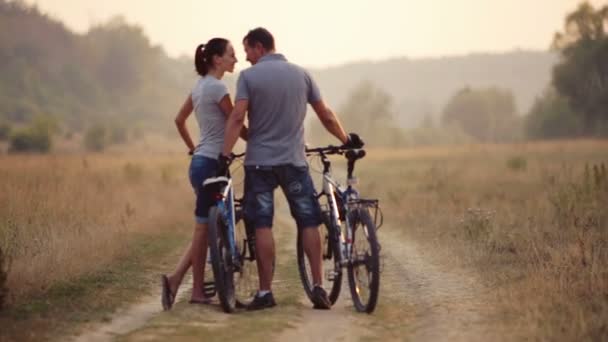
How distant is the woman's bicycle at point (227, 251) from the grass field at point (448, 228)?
117 cm

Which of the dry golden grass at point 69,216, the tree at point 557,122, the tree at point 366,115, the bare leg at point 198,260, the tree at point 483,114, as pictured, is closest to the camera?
the bare leg at point 198,260

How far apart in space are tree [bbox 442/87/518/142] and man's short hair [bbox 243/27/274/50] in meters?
116

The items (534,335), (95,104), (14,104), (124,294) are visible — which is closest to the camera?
(534,335)

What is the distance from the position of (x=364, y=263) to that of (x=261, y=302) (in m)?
0.91

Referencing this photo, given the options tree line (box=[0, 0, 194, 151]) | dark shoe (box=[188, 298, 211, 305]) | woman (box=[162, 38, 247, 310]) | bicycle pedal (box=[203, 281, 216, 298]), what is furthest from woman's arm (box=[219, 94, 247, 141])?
tree line (box=[0, 0, 194, 151])

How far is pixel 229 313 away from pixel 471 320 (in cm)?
188

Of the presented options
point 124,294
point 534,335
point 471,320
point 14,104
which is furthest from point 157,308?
point 14,104

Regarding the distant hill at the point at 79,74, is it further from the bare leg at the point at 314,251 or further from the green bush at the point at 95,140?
the bare leg at the point at 314,251

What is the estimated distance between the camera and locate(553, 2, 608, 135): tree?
54.3 meters

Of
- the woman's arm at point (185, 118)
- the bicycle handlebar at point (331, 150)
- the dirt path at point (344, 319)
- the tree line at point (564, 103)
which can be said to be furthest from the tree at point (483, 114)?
the bicycle handlebar at point (331, 150)

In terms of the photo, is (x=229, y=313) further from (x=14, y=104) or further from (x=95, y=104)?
(x=95, y=104)

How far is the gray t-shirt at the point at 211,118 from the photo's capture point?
778 centimetres

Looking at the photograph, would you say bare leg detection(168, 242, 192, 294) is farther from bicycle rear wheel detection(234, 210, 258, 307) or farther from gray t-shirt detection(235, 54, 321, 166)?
gray t-shirt detection(235, 54, 321, 166)

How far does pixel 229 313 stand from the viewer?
759 centimetres
